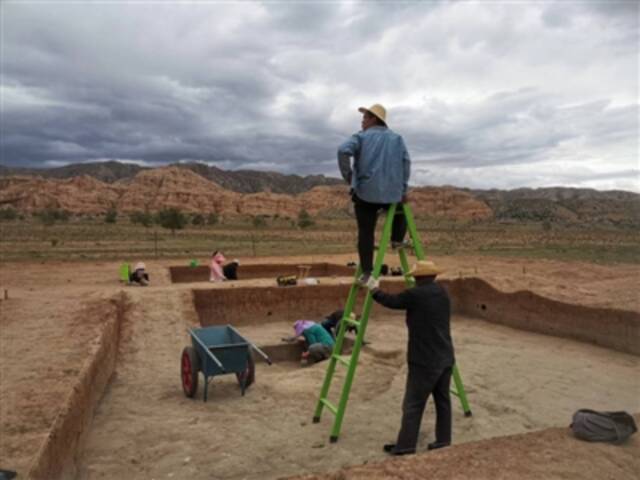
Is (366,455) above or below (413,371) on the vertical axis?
below

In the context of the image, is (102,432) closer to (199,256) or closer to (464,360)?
(464,360)

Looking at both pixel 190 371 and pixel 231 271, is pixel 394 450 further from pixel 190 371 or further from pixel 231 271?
pixel 231 271

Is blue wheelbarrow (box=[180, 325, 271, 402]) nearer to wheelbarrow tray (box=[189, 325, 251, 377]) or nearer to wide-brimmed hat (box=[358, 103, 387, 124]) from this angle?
wheelbarrow tray (box=[189, 325, 251, 377])

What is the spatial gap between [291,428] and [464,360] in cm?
449

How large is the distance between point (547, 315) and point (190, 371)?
8.06 meters

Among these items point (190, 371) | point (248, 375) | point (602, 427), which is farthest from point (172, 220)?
point (602, 427)

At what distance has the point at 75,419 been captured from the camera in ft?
20.3

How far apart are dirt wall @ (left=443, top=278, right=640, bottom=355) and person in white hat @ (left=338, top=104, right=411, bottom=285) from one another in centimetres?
716

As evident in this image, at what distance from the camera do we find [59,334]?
9.73 meters

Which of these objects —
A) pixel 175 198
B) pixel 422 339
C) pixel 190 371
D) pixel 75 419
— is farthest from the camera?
pixel 175 198

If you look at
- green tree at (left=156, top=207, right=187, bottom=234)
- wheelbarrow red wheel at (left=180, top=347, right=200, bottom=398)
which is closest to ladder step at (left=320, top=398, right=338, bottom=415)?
wheelbarrow red wheel at (left=180, top=347, right=200, bottom=398)

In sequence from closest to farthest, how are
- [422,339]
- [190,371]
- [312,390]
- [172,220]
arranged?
[422,339] < [190,371] < [312,390] < [172,220]

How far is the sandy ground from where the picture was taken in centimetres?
613

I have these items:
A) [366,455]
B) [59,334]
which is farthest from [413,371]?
[59,334]
